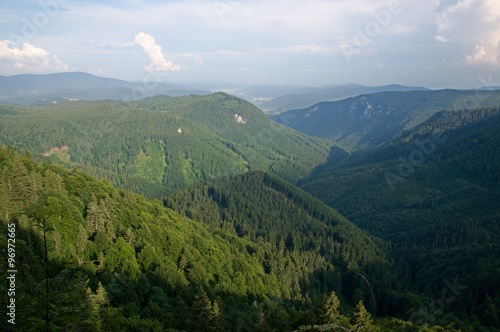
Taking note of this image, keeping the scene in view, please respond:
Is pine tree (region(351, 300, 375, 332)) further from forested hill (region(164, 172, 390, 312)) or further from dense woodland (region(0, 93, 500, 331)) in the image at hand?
forested hill (region(164, 172, 390, 312))

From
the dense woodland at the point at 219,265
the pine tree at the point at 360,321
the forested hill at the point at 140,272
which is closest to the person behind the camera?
the forested hill at the point at 140,272

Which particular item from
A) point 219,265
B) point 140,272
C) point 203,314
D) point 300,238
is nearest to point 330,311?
point 203,314

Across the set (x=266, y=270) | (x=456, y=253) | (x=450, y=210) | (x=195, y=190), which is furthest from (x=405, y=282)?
(x=195, y=190)

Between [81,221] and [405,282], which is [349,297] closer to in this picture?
[405,282]

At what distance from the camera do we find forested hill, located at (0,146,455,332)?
20.7 meters

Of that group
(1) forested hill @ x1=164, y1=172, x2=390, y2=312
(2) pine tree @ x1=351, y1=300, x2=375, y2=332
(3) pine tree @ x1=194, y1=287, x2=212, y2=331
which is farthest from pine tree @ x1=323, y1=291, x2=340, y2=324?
(1) forested hill @ x1=164, y1=172, x2=390, y2=312

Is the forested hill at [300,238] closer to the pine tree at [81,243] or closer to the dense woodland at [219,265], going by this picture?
the dense woodland at [219,265]

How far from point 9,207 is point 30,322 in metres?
41.6

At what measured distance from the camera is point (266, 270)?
10319 centimetres

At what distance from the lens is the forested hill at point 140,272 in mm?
20716

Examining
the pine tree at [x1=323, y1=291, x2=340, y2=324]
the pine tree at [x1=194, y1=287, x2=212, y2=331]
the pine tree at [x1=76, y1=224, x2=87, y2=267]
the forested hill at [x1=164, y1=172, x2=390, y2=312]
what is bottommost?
the forested hill at [x1=164, y1=172, x2=390, y2=312]

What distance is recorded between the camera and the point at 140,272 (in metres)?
57.3

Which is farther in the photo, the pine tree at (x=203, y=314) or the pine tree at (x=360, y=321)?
the pine tree at (x=360, y=321)

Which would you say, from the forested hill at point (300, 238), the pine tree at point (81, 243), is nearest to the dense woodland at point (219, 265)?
the pine tree at point (81, 243)
